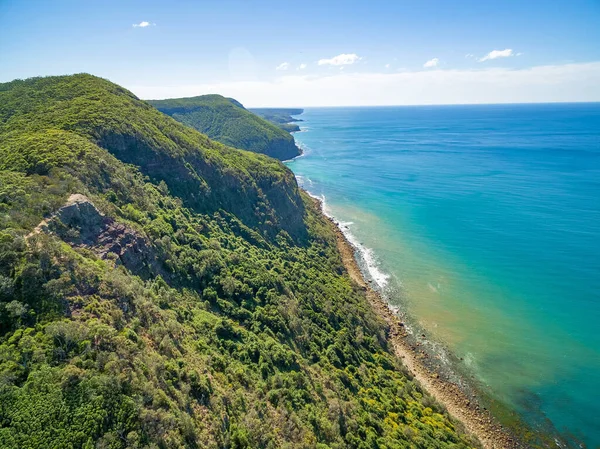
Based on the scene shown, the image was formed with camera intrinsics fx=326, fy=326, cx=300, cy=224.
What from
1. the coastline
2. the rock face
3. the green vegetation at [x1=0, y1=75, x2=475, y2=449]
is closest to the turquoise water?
the coastline

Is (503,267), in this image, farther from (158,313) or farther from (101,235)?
(101,235)

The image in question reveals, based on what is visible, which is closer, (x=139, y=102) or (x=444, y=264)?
(x=444, y=264)

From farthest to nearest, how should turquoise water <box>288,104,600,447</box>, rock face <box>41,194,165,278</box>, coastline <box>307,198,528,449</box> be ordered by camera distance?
turquoise water <box>288,104,600,447</box> < coastline <box>307,198,528,449</box> < rock face <box>41,194,165,278</box>

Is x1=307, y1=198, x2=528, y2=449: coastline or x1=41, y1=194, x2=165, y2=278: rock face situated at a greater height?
x1=41, y1=194, x2=165, y2=278: rock face

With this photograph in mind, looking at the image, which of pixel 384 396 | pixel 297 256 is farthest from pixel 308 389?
pixel 297 256

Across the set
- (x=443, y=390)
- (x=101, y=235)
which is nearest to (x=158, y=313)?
(x=101, y=235)

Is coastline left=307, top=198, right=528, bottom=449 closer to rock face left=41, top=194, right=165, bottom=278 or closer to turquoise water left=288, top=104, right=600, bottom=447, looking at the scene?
turquoise water left=288, top=104, right=600, bottom=447

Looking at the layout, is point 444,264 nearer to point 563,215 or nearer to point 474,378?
point 474,378
